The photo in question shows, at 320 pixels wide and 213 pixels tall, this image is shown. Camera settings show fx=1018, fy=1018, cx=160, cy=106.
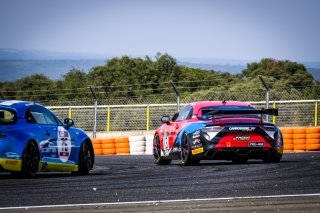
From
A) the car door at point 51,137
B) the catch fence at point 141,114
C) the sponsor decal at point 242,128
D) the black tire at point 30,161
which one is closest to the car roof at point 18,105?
the car door at point 51,137

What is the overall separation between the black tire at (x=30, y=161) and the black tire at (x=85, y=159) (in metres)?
1.27

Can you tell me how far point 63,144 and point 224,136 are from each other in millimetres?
3083

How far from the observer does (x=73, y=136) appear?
16297mm

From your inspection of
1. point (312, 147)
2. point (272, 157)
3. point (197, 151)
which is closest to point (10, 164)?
point (197, 151)

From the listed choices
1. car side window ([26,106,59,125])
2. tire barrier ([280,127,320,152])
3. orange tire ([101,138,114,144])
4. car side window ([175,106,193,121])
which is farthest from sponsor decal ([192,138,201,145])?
orange tire ([101,138,114,144])

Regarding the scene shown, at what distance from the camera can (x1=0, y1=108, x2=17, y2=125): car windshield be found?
1486 cm

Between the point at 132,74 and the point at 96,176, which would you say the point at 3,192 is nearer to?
the point at 96,176

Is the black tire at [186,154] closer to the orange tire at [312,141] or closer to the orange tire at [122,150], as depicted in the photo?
the orange tire at [312,141]

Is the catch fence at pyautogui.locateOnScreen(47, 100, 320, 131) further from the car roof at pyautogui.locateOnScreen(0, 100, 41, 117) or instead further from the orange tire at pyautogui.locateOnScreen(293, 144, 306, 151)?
the car roof at pyautogui.locateOnScreen(0, 100, 41, 117)

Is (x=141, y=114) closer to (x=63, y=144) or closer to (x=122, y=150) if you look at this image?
(x=122, y=150)

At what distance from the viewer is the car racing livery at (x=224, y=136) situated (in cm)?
1748

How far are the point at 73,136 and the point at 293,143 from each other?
10.4 meters

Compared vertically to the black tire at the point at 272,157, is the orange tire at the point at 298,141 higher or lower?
lower

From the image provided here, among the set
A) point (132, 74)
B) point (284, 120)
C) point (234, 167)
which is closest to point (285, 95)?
point (284, 120)
